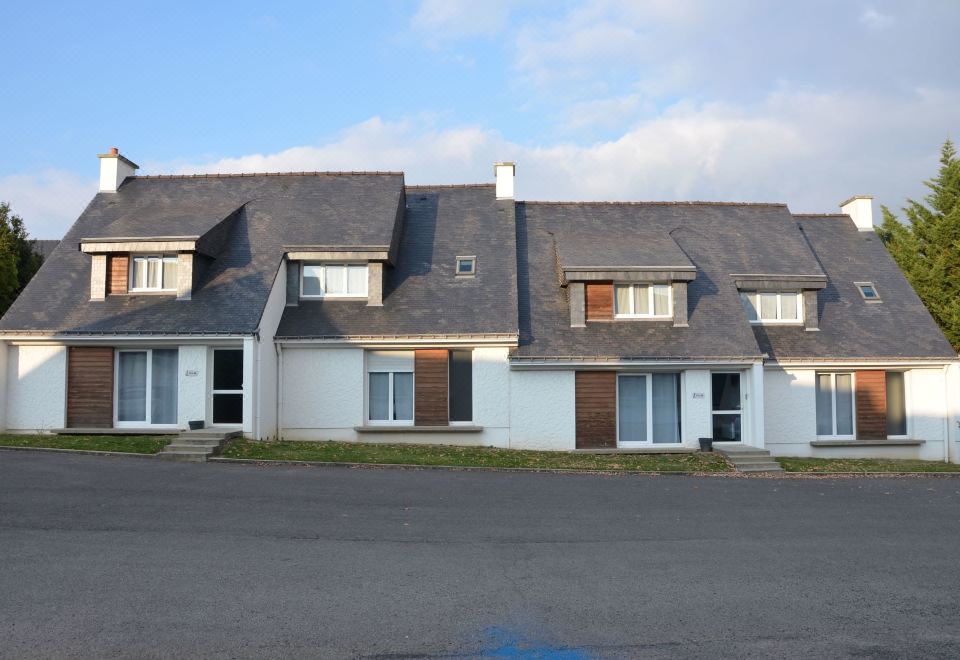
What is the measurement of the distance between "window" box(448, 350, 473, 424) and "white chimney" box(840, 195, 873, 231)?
1578cm

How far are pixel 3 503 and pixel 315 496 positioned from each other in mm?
4326

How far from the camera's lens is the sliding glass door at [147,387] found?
779 inches

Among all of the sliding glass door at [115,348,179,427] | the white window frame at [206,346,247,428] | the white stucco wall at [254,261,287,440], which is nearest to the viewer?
the white stucco wall at [254,261,287,440]

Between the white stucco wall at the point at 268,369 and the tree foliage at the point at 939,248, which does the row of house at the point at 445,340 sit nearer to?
the white stucco wall at the point at 268,369

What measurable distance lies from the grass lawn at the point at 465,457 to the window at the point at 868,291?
872 centimetres

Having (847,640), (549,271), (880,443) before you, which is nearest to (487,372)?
(549,271)

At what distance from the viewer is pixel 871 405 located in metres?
21.7

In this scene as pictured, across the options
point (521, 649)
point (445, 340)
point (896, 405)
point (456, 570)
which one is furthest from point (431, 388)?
point (521, 649)

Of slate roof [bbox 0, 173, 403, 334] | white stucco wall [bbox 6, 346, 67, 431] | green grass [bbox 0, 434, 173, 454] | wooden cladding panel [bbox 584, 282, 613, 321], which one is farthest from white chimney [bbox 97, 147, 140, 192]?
wooden cladding panel [bbox 584, 282, 613, 321]

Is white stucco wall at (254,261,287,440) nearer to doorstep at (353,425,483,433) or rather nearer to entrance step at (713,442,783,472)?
doorstep at (353,425,483,433)

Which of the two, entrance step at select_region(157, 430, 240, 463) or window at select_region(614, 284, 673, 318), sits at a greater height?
window at select_region(614, 284, 673, 318)

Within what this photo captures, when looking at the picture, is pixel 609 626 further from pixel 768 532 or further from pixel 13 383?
pixel 13 383

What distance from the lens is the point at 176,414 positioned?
19.8 meters

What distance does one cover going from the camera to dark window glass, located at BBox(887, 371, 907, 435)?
21844 mm
